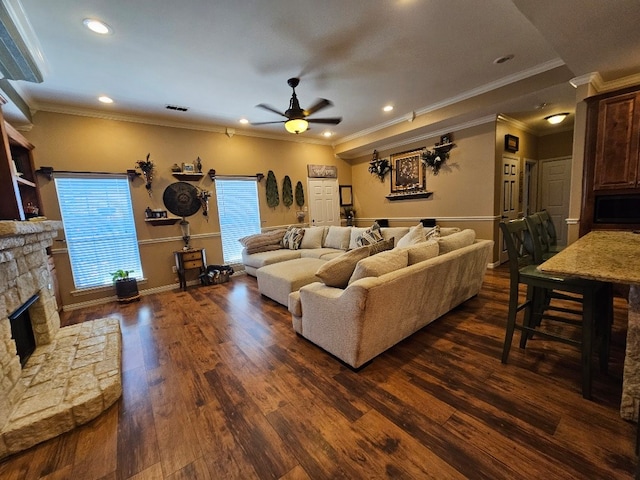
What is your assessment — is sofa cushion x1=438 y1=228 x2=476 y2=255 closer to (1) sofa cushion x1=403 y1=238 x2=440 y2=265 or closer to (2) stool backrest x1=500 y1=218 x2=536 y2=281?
(1) sofa cushion x1=403 y1=238 x2=440 y2=265

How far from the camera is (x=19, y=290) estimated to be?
192 centimetres

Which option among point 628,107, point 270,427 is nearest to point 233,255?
point 270,427

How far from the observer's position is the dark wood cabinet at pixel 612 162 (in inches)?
115

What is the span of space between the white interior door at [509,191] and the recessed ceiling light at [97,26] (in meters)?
5.62

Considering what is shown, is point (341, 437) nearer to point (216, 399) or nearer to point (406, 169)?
point (216, 399)

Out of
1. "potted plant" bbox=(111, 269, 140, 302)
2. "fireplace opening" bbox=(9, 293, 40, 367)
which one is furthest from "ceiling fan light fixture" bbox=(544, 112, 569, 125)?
"potted plant" bbox=(111, 269, 140, 302)

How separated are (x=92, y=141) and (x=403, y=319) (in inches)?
196

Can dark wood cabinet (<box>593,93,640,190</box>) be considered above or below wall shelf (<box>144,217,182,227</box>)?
above

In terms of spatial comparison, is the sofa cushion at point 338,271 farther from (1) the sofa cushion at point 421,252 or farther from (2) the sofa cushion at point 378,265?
(1) the sofa cushion at point 421,252

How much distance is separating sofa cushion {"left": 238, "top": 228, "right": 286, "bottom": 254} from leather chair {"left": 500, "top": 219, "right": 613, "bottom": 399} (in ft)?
13.0

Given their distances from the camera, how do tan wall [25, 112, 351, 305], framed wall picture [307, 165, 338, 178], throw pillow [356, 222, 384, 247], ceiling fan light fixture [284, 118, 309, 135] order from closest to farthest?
ceiling fan light fixture [284, 118, 309, 135] < tan wall [25, 112, 351, 305] < throw pillow [356, 222, 384, 247] < framed wall picture [307, 165, 338, 178]

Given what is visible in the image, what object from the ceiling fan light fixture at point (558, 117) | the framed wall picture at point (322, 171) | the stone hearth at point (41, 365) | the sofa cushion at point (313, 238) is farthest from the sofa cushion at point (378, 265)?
the framed wall picture at point (322, 171)

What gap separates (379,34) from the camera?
2469 millimetres

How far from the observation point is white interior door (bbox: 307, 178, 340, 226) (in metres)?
6.30
